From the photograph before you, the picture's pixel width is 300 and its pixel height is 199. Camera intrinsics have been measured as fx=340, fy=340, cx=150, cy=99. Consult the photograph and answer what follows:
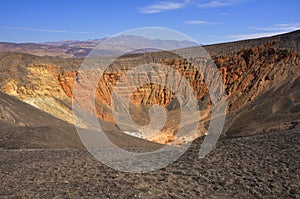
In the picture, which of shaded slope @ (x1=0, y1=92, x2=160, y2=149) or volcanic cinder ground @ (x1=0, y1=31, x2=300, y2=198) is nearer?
volcanic cinder ground @ (x1=0, y1=31, x2=300, y2=198)

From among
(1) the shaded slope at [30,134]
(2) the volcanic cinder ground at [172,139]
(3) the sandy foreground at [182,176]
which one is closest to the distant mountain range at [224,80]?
(2) the volcanic cinder ground at [172,139]

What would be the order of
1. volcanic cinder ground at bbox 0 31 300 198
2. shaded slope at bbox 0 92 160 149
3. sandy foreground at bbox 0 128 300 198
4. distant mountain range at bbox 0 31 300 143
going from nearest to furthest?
sandy foreground at bbox 0 128 300 198
volcanic cinder ground at bbox 0 31 300 198
shaded slope at bbox 0 92 160 149
distant mountain range at bbox 0 31 300 143

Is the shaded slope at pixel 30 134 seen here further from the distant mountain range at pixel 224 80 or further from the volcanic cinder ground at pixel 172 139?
the distant mountain range at pixel 224 80

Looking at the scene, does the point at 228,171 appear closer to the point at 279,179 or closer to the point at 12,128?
the point at 279,179

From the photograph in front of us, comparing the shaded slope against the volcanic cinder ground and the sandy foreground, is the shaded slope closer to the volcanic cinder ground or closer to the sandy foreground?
the volcanic cinder ground

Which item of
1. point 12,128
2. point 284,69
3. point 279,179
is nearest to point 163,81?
point 284,69

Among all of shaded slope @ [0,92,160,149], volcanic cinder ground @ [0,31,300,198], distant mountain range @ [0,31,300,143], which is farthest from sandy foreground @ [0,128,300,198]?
distant mountain range @ [0,31,300,143]

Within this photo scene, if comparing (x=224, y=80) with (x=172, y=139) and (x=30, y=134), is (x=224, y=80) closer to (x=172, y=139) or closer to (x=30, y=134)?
(x=172, y=139)

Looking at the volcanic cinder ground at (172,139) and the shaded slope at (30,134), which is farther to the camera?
the shaded slope at (30,134)
